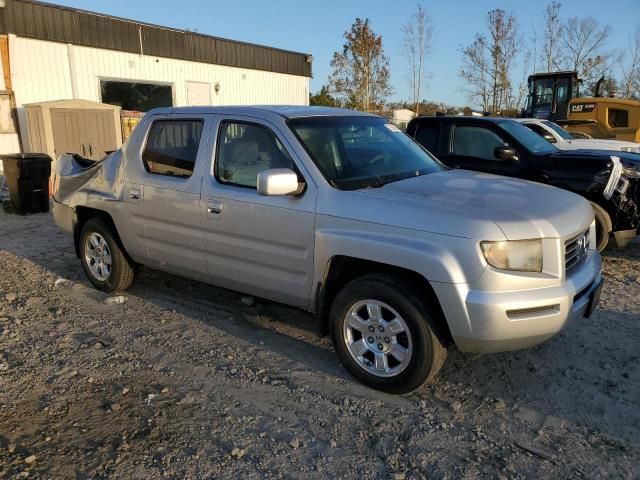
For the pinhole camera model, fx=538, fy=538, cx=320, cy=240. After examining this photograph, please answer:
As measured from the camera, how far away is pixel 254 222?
3.96m

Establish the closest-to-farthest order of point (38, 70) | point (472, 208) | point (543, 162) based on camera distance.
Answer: point (472, 208), point (543, 162), point (38, 70)

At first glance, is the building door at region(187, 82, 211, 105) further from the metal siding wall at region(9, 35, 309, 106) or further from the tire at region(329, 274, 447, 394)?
the tire at region(329, 274, 447, 394)

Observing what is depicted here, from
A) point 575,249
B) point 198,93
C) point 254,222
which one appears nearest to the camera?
point 575,249

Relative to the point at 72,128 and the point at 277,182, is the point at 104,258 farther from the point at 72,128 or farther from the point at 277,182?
the point at 72,128

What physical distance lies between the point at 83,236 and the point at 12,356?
68.8 inches

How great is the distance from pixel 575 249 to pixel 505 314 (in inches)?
34.2

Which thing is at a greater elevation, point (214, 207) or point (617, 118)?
point (617, 118)

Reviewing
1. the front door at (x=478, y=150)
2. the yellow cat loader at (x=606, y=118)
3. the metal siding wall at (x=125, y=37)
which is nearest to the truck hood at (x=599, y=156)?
the front door at (x=478, y=150)

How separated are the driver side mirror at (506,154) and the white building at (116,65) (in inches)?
481

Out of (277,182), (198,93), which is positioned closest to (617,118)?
(198,93)

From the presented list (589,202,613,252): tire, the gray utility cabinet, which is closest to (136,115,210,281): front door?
(589,202,613,252): tire

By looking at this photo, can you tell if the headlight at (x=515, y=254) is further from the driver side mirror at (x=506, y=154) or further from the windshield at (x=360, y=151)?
the driver side mirror at (x=506, y=154)

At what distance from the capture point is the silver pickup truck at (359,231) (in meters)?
3.10

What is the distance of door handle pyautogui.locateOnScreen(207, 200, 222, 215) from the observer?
13.7 ft
